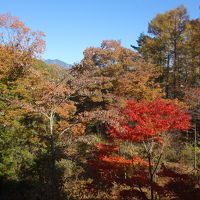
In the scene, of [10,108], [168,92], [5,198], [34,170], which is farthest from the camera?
[168,92]

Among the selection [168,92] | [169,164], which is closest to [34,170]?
[169,164]

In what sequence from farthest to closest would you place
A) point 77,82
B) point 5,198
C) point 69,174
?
point 69,174, point 5,198, point 77,82

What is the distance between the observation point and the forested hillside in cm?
726

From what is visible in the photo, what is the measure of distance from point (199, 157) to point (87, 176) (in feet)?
29.6

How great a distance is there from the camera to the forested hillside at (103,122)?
7.26 meters

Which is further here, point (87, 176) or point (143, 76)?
point (143, 76)

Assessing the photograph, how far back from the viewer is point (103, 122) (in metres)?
6.05

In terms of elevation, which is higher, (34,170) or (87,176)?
(34,170)

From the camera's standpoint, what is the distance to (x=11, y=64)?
12.8 metres

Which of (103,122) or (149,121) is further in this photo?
(149,121)

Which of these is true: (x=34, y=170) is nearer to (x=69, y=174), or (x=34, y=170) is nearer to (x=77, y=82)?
(x=69, y=174)

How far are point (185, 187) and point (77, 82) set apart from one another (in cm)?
700

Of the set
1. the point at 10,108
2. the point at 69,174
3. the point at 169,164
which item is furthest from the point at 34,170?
the point at 169,164

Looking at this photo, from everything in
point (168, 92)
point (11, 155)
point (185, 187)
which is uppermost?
point (168, 92)
